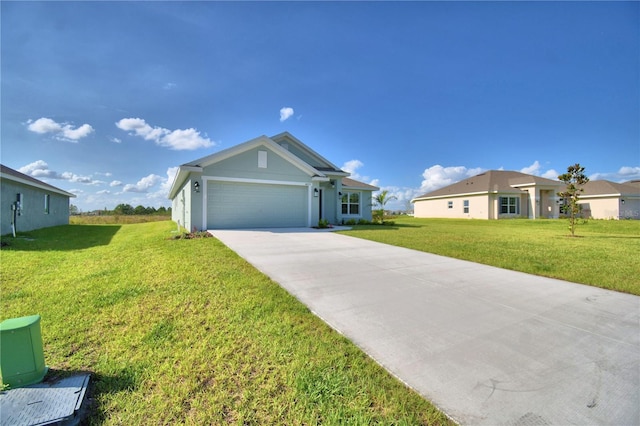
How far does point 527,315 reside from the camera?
3547 millimetres

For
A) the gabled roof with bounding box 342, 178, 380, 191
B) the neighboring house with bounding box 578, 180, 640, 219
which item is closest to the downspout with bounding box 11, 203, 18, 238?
the gabled roof with bounding box 342, 178, 380, 191

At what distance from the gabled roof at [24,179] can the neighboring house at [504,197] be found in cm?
3274

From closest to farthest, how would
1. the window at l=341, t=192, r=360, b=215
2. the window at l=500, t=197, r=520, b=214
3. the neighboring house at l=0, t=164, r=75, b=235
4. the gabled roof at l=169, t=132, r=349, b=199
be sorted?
1. the gabled roof at l=169, t=132, r=349, b=199
2. the neighboring house at l=0, t=164, r=75, b=235
3. the window at l=341, t=192, r=360, b=215
4. the window at l=500, t=197, r=520, b=214

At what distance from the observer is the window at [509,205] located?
25.5 m

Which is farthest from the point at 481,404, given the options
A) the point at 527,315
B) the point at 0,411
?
the point at 0,411

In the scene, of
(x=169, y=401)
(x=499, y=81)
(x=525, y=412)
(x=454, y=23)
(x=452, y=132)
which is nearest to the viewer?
(x=525, y=412)

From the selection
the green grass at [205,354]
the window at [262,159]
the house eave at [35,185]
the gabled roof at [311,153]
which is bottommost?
the green grass at [205,354]

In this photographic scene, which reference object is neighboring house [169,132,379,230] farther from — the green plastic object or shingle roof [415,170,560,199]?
shingle roof [415,170,560,199]

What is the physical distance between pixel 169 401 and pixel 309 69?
14.4 m

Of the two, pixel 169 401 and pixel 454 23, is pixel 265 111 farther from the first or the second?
pixel 169 401

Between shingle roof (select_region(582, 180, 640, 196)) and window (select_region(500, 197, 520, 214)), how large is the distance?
21.7 feet

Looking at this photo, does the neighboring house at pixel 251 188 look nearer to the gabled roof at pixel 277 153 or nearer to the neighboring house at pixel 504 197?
the gabled roof at pixel 277 153

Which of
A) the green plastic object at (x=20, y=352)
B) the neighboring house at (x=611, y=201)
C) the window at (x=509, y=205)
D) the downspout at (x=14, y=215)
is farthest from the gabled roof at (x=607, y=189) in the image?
the downspout at (x=14, y=215)

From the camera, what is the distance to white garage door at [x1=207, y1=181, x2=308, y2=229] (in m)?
12.9
